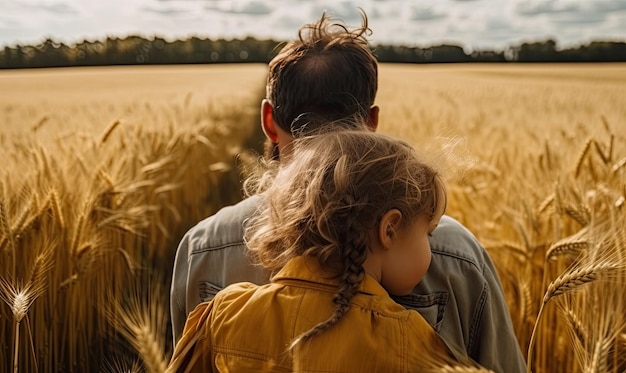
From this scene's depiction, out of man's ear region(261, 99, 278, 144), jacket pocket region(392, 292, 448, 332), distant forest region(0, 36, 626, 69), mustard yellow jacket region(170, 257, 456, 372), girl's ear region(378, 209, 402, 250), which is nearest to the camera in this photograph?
mustard yellow jacket region(170, 257, 456, 372)

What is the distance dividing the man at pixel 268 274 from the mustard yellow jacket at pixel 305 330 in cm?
35

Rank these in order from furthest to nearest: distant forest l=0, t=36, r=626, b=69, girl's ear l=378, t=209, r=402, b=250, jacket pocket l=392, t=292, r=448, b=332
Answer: distant forest l=0, t=36, r=626, b=69 → jacket pocket l=392, t=292, r=448, b=332 → girl's ear l=378, t=209, r=402, b=250

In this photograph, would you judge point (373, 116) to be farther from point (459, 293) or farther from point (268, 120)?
point (459, 293)

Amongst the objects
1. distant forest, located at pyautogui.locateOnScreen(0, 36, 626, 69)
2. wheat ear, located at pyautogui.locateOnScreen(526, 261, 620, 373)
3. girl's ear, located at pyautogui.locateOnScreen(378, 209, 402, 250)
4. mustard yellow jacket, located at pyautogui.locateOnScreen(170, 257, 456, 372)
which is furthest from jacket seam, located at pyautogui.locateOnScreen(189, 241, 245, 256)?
distant forest, located at pyautogui.locateOnScreen(0, 36, 626, 69)

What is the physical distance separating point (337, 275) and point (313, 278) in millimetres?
45

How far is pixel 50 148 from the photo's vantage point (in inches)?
109

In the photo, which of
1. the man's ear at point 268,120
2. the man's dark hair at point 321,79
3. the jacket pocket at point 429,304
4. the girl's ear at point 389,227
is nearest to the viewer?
the girl's ear at point 389,227

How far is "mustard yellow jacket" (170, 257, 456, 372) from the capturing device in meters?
1.02

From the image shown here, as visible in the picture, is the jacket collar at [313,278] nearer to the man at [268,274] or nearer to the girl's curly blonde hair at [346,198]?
the girl's curly blonde hair at [346,198]

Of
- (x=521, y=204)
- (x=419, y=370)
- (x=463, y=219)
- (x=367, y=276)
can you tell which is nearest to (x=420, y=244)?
(x=367, y=276)

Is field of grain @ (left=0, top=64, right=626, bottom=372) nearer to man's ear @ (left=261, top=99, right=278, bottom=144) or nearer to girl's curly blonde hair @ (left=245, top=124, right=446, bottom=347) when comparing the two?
girl's curly blonde hair @ (left=245, top=124, right=446, bottom=347)

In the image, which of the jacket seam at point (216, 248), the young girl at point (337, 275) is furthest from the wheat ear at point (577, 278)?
the jacket seam at point (216, 248)

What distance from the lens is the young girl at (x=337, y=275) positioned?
3.37 ft

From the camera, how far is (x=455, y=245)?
1.45m
